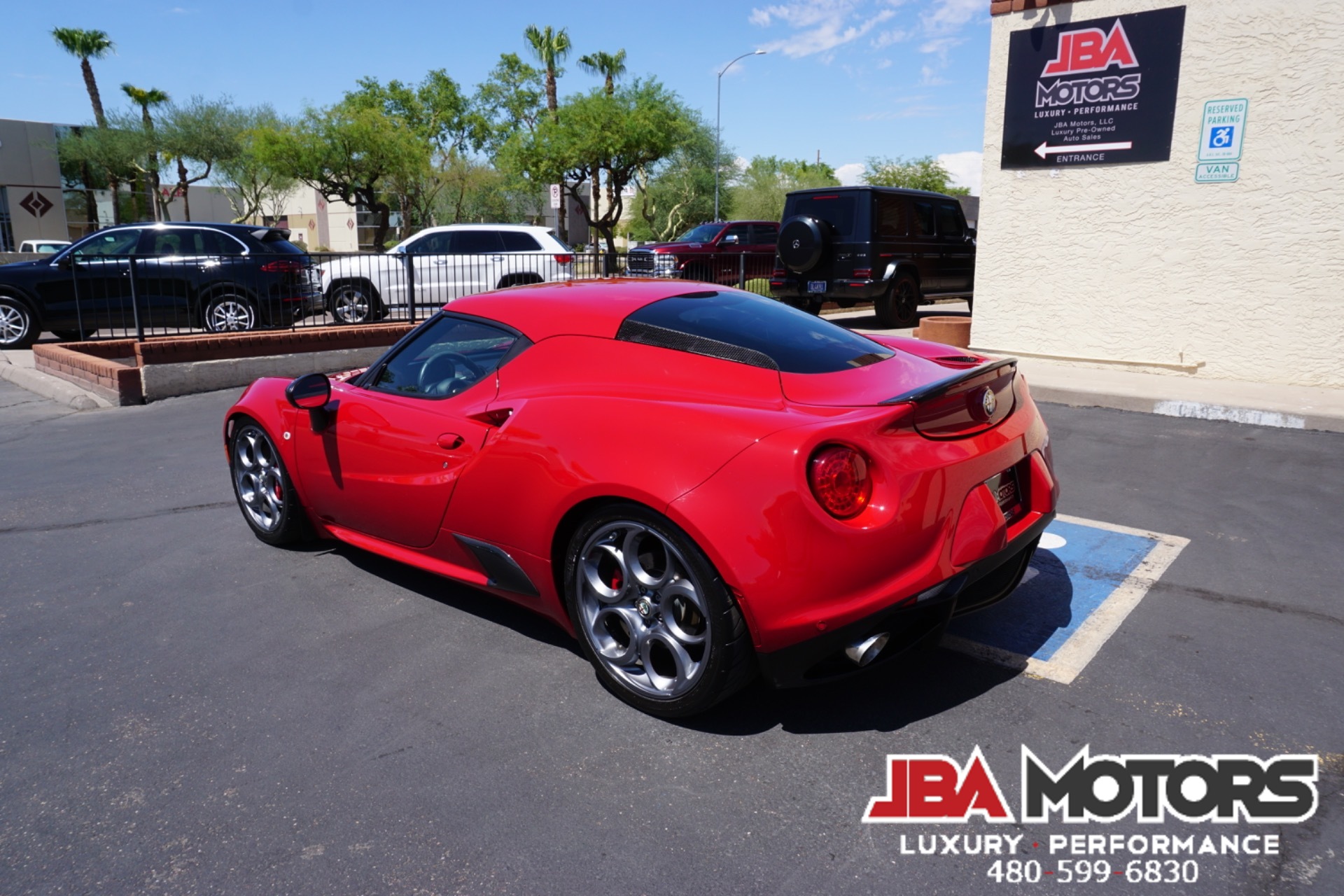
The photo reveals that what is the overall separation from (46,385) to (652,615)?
9.59 metres

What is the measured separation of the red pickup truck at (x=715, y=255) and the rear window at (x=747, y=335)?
488 inches

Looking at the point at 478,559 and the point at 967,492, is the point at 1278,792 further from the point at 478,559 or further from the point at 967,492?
the point at 478,559

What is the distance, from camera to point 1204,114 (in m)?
9.68

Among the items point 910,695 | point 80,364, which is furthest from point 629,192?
point 910,695

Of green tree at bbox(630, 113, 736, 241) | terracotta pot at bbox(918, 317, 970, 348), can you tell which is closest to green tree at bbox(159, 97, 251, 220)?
green tree at bbox(630, 113, 736, 241)

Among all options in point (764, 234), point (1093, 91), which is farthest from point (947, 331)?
point (764, 234)

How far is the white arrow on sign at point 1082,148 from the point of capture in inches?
402

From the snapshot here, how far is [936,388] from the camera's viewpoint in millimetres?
3074

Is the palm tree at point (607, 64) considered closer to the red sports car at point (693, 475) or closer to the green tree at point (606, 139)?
the green tree at point (606, 139)

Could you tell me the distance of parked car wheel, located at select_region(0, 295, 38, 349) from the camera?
40.8ft

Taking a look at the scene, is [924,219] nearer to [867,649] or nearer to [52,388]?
[52,388]

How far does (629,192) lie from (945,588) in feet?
359

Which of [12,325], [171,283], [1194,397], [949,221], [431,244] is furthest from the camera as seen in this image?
[949,221]

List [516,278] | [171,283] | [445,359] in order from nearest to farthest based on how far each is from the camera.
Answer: [445,359] < [171,283] < [516,278]
